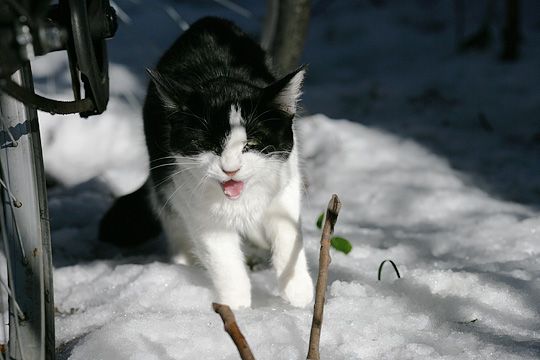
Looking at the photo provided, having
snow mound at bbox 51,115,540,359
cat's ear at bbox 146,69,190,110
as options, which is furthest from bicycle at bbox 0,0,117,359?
cat's ear at bbox 146,69,190,110

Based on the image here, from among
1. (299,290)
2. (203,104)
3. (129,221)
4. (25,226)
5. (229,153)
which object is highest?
(203,104)

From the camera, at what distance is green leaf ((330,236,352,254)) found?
222cm

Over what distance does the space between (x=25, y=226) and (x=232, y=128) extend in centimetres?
58

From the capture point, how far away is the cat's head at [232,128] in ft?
5.94

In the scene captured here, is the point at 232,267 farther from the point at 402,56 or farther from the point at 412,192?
the point at 402,56

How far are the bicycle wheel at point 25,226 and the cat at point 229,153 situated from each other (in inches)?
18.0

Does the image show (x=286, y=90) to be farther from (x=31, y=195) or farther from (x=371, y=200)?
(x=371, y=200)

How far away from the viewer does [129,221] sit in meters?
2.53

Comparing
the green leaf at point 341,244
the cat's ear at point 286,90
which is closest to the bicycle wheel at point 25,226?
the cat's ear at point 286,90

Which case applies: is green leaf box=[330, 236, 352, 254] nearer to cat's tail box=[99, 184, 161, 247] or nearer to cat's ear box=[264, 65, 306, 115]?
cat's ear box=[264, 65, 306, 115]

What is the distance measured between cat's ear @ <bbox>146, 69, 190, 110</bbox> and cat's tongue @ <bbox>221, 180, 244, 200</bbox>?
0.89 ft

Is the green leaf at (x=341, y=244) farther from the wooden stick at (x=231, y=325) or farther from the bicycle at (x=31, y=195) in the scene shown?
the wooden stick at (x=231, y=325)

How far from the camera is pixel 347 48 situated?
4.47 meters

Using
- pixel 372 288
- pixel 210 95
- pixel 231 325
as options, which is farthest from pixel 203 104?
pixel 231 325
